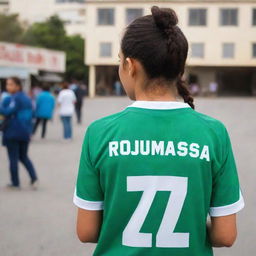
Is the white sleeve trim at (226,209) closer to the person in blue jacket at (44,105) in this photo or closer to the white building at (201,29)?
the person in blue jacket at (44,105)

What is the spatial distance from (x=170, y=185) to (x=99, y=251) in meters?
0.35

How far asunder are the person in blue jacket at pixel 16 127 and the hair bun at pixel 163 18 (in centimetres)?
635

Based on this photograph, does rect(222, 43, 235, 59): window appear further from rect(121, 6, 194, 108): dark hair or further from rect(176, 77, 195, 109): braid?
rect(121, 6, 194, 108): dark hair

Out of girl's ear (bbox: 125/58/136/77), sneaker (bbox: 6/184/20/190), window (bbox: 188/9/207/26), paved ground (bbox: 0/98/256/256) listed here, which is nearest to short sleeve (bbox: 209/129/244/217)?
girl's ear (bbox: 125/58/136/77)

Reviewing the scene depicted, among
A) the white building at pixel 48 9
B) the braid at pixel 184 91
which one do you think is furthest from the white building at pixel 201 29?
the braid at pixel 184 91

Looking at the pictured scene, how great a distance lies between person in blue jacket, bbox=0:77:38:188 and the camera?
325 inches

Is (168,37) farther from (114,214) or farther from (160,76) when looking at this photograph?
(114,214)

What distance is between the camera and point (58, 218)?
22.3ft

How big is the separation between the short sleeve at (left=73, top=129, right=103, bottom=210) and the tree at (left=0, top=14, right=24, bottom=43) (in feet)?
175

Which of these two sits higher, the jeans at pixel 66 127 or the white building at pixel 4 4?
the white building at pixel 4 4

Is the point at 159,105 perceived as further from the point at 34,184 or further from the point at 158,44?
the point at 34,184

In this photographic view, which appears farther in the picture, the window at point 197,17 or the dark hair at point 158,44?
the window at point 197,17

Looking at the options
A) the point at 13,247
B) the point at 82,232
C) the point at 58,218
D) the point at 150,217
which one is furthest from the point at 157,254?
the point at 58,218

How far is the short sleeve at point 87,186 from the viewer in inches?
81.4
